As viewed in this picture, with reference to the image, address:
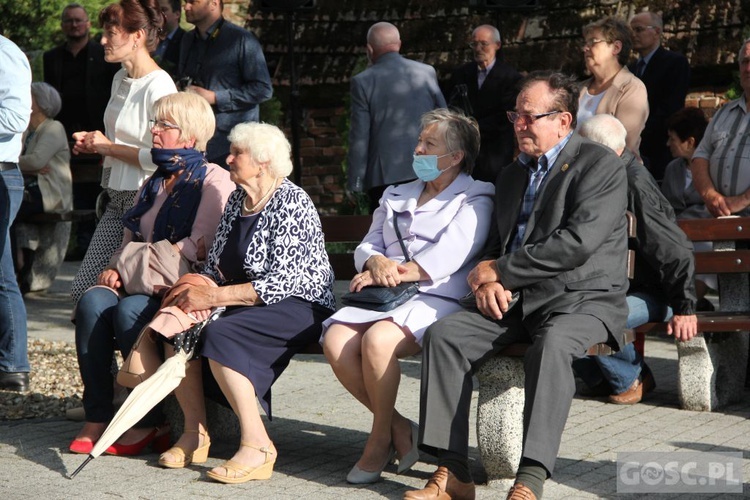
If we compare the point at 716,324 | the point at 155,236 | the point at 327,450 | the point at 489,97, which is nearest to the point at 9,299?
the point at 155,236

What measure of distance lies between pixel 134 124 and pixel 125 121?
0.19ft

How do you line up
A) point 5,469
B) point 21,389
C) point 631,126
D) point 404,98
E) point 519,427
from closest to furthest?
point 519,427 < point 5,469 < point 21,389 < point 631,126 < point 404,98

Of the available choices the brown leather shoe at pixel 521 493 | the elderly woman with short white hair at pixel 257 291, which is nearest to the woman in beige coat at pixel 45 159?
the elderly woman with short white hair at pixel 257 291

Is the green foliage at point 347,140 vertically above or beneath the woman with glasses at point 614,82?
beneath

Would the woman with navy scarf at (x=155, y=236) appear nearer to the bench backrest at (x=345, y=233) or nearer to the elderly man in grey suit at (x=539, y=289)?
the bench backrest at (x=345, y=233)

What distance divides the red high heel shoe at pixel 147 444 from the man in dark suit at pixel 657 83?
14.9ft

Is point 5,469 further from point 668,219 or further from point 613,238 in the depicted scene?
point 668,219

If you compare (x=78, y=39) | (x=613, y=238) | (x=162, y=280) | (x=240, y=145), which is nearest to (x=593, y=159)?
(x=613, y=238)

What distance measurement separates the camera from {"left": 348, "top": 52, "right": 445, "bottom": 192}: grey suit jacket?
362 inches

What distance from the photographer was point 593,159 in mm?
5324

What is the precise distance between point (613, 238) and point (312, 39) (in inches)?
443

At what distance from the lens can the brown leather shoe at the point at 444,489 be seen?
4895 millimetres

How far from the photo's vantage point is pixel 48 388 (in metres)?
7.34

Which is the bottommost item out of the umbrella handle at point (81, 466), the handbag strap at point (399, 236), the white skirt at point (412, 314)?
the umbrella handle at point (81, 466)
